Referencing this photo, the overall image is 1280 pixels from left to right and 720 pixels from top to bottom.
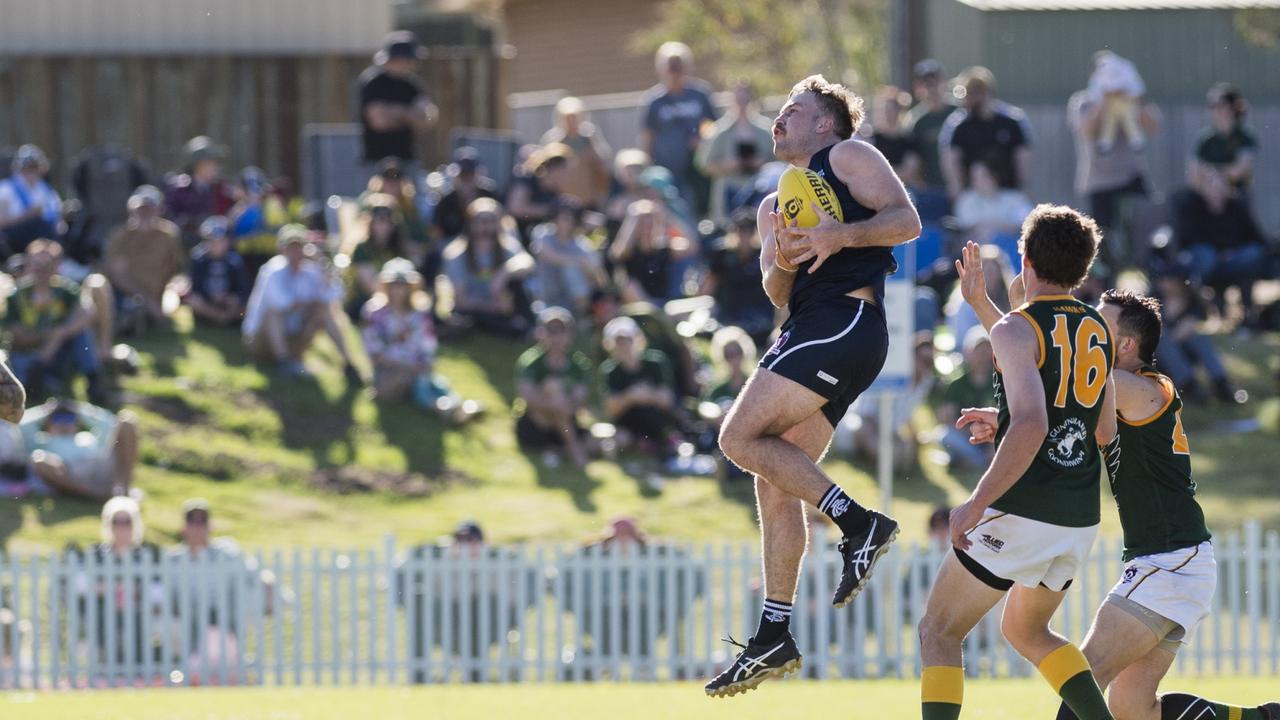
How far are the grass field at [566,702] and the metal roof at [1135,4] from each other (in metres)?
14.3

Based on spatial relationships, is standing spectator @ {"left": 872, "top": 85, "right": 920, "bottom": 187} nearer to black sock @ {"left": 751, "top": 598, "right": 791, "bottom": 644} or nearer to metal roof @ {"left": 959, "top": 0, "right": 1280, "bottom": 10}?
metal roof @ {"left": 959, "top": 0, "right": 1280, "bottom": 10}

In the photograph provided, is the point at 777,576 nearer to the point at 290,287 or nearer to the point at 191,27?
the point at 290,287

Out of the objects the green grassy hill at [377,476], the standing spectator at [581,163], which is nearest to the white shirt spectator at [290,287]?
the green grassy hill at [377,476]

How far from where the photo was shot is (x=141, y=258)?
18.8 m

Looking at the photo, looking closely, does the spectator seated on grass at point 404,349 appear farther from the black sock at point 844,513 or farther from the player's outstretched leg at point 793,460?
the black sock at point 844,513

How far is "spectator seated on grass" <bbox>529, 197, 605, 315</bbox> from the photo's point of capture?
61.5ft

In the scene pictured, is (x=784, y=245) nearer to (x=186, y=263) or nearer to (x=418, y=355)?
(x=418, y=355)

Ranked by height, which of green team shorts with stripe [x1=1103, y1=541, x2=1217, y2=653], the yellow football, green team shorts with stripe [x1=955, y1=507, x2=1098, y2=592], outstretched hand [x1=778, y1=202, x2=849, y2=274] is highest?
the yellow football

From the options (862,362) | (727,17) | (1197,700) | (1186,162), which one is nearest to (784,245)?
(862,362)

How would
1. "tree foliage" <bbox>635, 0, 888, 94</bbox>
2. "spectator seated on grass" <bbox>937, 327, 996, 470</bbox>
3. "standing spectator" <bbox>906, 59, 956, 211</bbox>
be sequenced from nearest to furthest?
1. "spectator seated on grass" <bbox>937, 327, 996, 470</bbox>
2. "standing spectator" <bbox>906, 59, 956, 211</bbox>
3. "tree foliage" <bbox>635, 0, 888, 94</bbox>

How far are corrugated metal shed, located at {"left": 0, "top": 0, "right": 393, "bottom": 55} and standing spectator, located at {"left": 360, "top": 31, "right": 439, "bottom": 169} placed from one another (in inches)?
244

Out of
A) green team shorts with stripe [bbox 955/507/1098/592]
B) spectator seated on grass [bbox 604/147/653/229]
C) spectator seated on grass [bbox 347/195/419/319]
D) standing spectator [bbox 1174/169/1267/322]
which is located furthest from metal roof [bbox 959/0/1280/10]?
green team shorts with stripe [bbox 955/507/1098/592]

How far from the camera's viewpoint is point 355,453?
679 inches

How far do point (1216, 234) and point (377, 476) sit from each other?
28.8 ft
